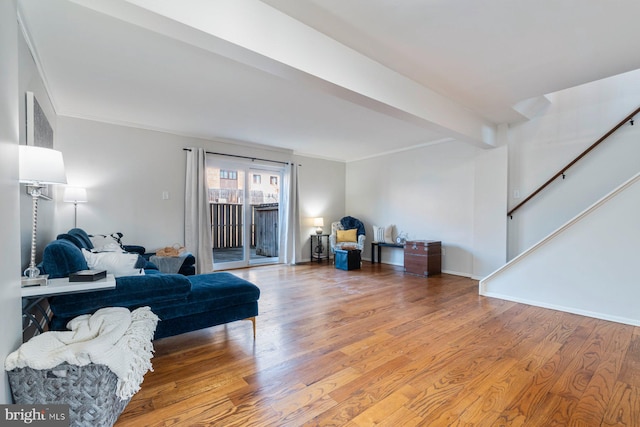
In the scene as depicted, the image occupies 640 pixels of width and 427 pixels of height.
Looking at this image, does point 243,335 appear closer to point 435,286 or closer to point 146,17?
point 146,17

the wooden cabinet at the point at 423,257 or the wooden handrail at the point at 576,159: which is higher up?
the wooden handrail at the point at 576,159

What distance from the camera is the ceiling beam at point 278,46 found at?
1599 mm

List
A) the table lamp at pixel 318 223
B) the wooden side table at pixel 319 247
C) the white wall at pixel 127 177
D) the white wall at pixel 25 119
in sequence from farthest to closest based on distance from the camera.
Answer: the wooden side table at pixel 319 247, the table lamp at pixel 318 223, the white wall at pixel 127 177, the white wall at pixel 25 119

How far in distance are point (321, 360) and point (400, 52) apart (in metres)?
2.69

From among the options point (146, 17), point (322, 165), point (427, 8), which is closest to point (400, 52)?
point (427, 8)

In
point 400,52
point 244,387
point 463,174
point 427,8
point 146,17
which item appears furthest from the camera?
point 463,174

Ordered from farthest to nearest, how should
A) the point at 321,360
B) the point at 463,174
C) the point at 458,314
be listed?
the point at 463,174 < the point at 458,314 < the point at 321,360

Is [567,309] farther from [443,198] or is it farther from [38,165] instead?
[38,165]

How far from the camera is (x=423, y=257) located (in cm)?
503

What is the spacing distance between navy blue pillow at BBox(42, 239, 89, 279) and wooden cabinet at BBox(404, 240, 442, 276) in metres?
4.68

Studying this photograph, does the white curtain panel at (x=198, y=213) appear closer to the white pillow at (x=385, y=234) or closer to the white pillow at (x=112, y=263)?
the white pillow at (x=112, y=263)

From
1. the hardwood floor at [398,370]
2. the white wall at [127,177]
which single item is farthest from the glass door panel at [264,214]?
the hardwood floor at [398,370]

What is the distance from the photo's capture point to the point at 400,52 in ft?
8.30

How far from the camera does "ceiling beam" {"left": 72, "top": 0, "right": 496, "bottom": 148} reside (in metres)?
1.60
